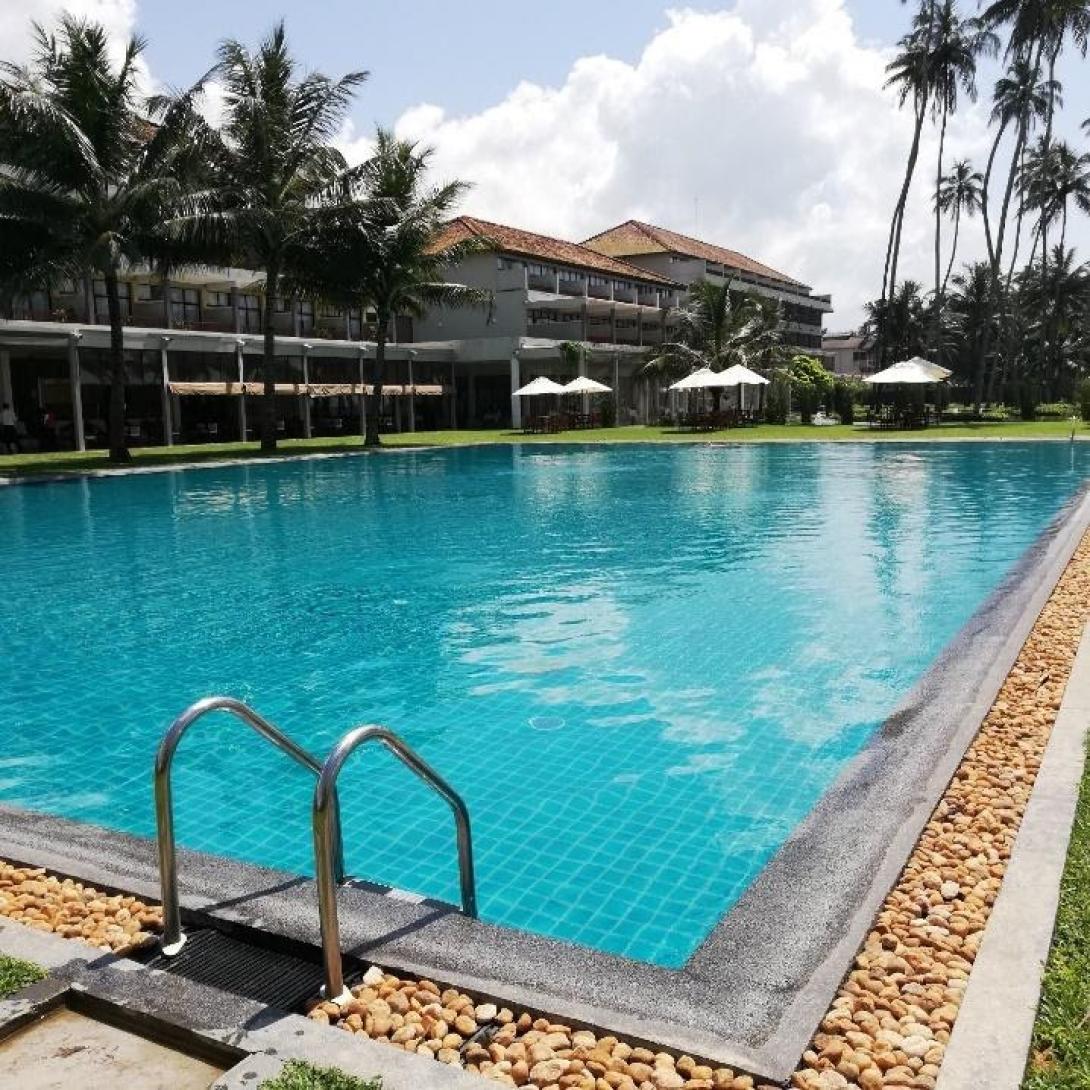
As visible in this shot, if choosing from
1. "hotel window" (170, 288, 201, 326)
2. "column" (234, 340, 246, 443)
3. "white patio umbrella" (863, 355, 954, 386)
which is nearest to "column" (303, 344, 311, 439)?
"column" (234, 340, 246, 443)

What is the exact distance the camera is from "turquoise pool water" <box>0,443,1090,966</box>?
17.0 feet

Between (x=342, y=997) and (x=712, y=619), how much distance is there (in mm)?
6914

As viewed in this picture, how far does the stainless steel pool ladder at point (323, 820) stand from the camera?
2982 mm

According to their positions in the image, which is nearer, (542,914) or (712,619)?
(542,914)

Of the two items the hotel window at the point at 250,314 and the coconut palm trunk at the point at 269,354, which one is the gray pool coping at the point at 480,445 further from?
the hotel window at the point at 250,314

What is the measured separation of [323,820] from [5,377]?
1315 inches

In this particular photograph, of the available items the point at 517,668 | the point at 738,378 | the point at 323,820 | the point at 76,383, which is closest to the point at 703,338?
the point at 738,378

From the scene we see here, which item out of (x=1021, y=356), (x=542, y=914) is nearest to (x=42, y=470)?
(x=542, y=914)

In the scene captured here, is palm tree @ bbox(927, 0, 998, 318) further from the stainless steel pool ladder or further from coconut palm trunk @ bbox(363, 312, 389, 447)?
the stainless steel pool ladder

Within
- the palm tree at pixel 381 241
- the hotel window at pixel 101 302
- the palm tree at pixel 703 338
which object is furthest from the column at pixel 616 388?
the hotel window at pixel 101 302

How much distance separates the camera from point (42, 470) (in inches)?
966

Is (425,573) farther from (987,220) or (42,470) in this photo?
(987,220)

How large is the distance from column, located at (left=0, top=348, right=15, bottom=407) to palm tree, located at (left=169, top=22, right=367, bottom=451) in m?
8.67

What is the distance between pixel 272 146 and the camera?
28.3m
